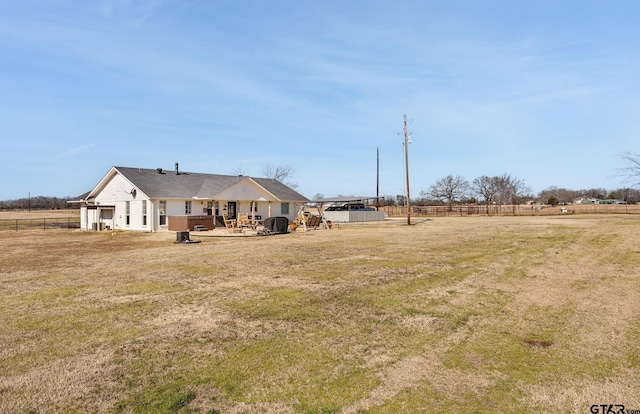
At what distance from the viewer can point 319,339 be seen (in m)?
5.42

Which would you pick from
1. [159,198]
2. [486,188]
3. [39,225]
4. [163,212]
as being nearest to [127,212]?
[163,212]

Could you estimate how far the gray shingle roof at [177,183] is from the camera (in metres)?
29.1

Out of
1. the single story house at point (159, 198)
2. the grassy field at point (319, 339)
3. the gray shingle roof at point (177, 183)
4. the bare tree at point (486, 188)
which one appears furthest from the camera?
the bare tree at point (486, 188)

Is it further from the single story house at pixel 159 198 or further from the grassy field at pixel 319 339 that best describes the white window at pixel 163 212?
the grassy field at pixel 319 339

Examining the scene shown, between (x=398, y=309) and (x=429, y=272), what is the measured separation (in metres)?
3.88

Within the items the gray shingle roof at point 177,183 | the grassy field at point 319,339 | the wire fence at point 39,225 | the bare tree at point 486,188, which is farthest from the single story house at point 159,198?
the bare tree at point 486,188

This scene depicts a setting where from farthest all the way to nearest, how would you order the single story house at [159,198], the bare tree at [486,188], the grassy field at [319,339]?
the bare tree at [486,188] < the single story house at [159,198] < the grassy field at [319,339]

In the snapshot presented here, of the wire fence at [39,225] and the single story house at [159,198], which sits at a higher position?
the single story house at [159,198]

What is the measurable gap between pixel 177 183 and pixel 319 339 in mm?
29091

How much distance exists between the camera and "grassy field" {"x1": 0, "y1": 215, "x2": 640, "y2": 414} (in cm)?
383

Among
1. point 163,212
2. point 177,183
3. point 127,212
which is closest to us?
point 163,212

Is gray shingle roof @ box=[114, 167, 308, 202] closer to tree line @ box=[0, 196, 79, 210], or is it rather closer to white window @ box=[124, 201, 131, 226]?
white window @ box=[124, 201, 131, 226]

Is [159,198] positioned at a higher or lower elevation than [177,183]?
lower

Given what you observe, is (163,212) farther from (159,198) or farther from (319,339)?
(319,339)
